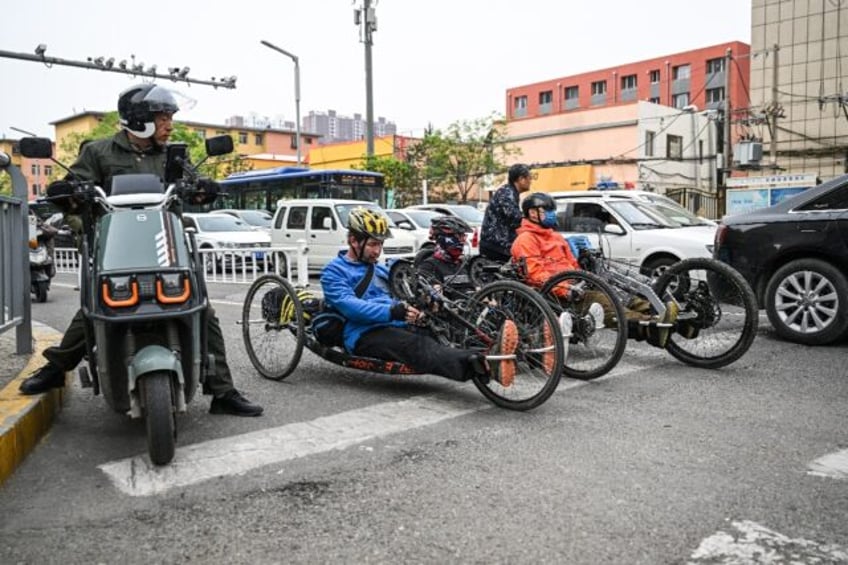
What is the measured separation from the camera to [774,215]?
746 cm

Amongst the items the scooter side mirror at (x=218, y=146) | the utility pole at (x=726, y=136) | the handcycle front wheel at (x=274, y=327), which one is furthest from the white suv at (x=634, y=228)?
the utility pole at (x=726, y=136)

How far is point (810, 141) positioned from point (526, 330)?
28644 millimetres

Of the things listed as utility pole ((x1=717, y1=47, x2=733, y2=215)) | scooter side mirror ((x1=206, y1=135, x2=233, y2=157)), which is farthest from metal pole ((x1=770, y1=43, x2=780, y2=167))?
scooter side mirror ((x1=206, y1=135, x2=233, y2=157))

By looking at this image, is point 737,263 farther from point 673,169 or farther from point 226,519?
point 673,169

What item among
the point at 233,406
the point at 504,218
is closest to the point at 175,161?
the point at 233,406

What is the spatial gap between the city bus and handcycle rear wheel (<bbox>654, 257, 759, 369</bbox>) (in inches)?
742

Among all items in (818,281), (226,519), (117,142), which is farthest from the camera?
(818,281)

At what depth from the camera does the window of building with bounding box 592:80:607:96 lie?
6519 centimetres

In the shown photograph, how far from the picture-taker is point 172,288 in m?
3.72

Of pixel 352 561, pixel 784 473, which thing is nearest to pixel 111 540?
pixel 352 561

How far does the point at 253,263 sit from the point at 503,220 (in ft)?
24.1

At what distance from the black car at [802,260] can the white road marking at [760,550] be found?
186 inches

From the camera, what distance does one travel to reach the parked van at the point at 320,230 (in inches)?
663

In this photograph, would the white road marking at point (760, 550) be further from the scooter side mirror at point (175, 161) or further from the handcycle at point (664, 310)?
the scooter side mirror at point (175, 161)
